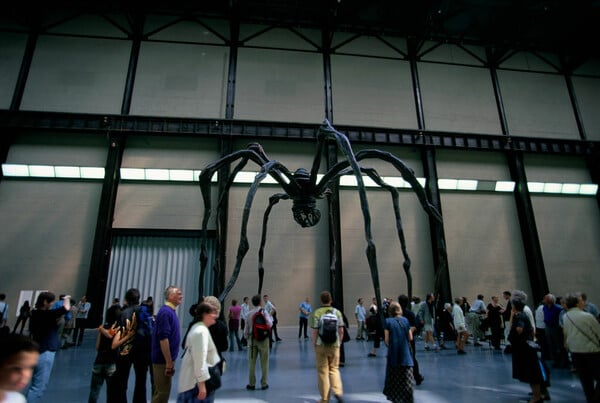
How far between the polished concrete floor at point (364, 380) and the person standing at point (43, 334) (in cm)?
114

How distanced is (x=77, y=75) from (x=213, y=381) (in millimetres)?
18305

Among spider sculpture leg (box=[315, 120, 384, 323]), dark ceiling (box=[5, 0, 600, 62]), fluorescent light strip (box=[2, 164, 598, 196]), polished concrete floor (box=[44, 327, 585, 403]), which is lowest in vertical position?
polished concrete floor (box=[44, 327, 585, 403])

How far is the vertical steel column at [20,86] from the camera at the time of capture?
15.2 metres

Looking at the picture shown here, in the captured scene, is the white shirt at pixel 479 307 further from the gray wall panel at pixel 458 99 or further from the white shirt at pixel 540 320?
the gray wall panel at pixel 458 99

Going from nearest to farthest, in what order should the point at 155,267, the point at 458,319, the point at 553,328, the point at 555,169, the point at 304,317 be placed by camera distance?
the point at 553,328, the point at 458,319, the point at 304,317, the point at 155,267, the point at 555,169

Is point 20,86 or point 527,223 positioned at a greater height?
point 20,86

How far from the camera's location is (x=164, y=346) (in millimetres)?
3809

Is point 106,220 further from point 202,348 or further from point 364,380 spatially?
point 202,348

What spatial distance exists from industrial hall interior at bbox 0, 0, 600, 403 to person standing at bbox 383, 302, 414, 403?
7.56 meters

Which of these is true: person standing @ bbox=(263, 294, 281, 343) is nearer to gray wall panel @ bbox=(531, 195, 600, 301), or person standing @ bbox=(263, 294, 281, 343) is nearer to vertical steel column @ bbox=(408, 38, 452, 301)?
vertical steel column @ bbox=(408, 38, 452, 301)

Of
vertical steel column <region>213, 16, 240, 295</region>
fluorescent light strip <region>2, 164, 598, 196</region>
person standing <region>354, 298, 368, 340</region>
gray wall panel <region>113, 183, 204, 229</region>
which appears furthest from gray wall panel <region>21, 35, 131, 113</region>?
person standing <region>354, 298, 368, 340</region>

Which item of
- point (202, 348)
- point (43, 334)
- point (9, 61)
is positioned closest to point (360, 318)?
point (43, 334)

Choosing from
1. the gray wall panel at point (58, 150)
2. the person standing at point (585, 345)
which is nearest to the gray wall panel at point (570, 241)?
the person standing at point (585, 345)

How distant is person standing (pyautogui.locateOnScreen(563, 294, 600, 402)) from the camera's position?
15.0 feet
